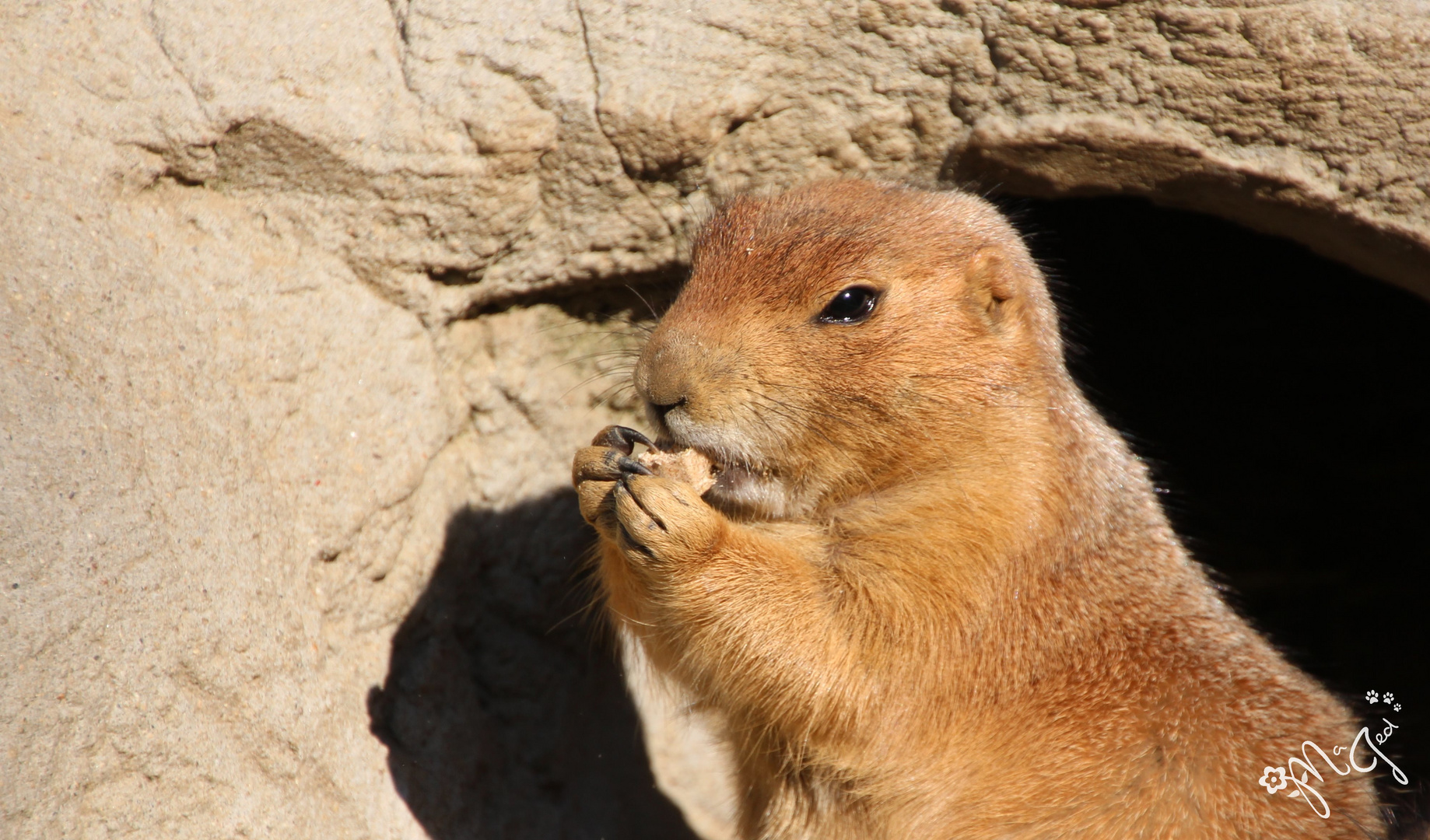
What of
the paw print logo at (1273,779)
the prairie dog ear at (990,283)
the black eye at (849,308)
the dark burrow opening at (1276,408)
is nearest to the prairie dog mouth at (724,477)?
the black eye at (849,308)

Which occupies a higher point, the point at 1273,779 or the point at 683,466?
the point at 683,466

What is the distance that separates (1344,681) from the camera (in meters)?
6.12

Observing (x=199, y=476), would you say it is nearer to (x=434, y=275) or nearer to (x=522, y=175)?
(x=434, y=275)

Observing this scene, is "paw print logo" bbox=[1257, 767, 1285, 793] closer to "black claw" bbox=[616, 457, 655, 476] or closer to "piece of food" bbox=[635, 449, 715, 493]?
"piece of food" bbox=[635, 449, 715, 493]

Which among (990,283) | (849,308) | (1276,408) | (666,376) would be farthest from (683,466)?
(1276,408)

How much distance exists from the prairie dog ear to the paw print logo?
62.5 inches

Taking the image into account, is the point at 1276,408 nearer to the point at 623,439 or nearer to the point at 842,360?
the point at 842,360

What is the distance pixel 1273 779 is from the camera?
322 centimetres

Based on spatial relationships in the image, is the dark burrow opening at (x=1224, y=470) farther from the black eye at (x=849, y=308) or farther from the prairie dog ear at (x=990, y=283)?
the black eye at (x=849, y=308)

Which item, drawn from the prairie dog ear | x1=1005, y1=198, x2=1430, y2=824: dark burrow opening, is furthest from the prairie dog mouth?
x1=1005, y1=198, x2=1430, y2=824: dark burrow opening

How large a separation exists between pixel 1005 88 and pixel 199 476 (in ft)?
10.9

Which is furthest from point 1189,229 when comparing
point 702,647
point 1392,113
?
point 702,647

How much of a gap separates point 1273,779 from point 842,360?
1.81 meters

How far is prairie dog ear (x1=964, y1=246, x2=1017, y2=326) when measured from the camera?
3.47m
